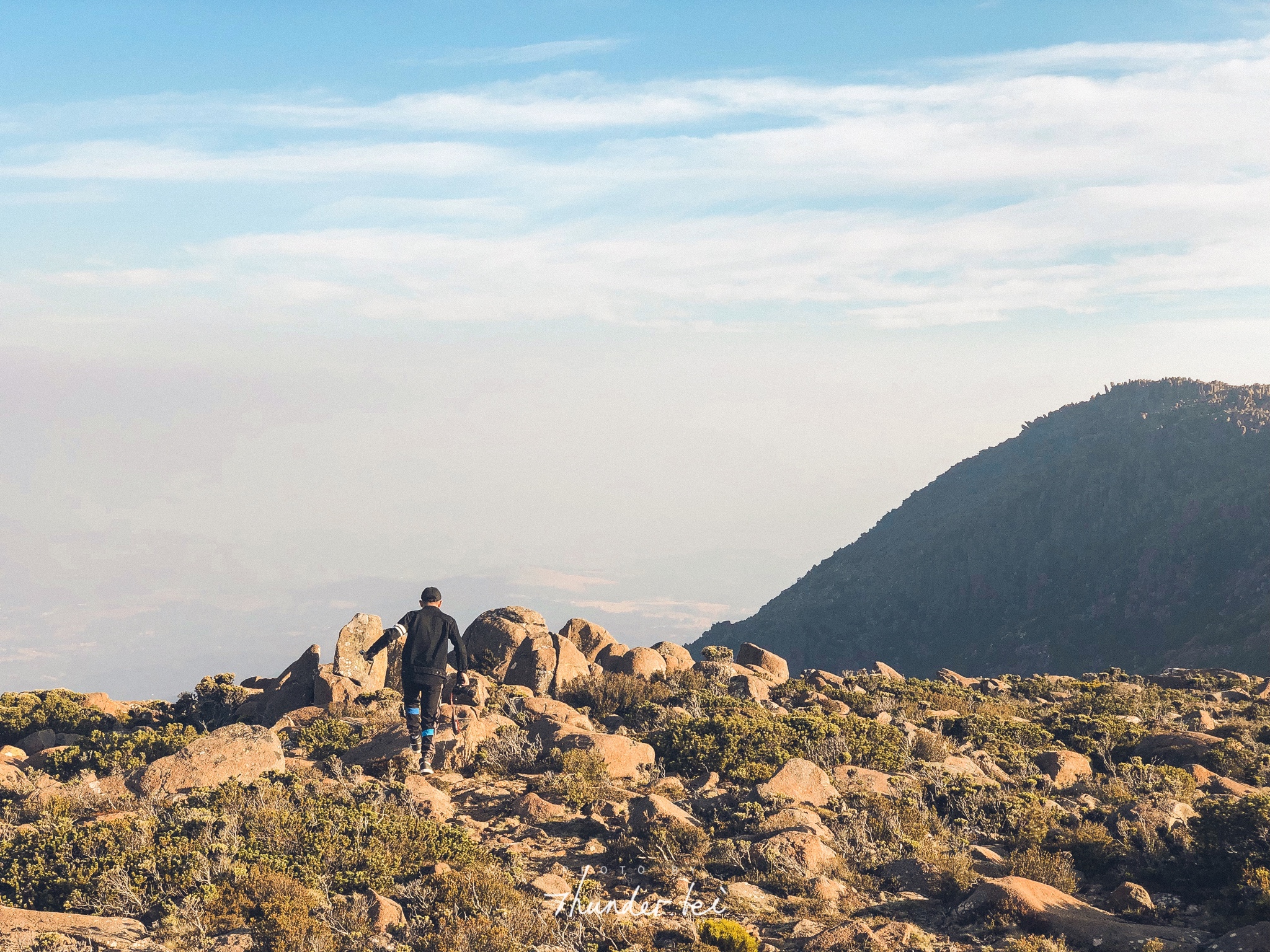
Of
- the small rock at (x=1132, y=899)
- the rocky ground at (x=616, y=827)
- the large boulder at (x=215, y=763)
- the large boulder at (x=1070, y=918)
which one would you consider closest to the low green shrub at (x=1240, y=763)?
the rocky ground at (x=616, y=827)

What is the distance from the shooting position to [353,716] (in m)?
16.2

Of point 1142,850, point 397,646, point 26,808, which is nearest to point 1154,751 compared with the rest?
point 1142,850

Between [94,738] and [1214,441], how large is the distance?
9138cm

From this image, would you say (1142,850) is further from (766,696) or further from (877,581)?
(877,581)

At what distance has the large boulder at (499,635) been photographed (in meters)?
19.4

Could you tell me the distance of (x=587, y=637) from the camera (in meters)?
21.7

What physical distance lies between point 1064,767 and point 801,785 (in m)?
5.49

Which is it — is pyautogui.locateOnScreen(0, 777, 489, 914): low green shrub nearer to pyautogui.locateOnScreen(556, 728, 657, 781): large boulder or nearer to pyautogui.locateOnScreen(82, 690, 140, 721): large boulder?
pyautogui.locateOnScreen(556, 728, 657, 781): large boulder

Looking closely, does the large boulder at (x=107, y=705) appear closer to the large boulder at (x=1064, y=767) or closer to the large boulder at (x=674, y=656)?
the large boulder at (x=674, y=656)

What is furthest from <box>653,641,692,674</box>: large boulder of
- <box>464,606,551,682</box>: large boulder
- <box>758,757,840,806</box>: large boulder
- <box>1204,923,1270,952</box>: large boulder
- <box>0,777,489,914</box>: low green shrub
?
<box>1204,923,1270,952</box>: large boulder

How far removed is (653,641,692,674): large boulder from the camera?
21.4 metres

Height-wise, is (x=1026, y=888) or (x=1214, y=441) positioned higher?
(x=1214, y=441)

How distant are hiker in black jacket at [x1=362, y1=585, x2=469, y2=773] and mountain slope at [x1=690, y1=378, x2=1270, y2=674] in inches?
2325

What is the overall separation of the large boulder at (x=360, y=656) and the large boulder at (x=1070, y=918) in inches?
463
